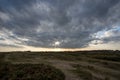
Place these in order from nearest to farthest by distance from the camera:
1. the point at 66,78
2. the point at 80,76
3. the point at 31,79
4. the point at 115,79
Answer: the point at 31,79 → the point at 66,78 → the point at 80,76 → the point at 115,79

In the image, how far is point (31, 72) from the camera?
22.6 metres

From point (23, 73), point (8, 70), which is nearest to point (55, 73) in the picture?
point (23, 73)

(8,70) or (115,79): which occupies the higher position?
(8,70)

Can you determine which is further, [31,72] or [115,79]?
[115,79]

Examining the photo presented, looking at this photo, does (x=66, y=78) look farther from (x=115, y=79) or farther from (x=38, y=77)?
(x=115, y=79)

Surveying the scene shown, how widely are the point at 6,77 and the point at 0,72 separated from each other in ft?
9.35

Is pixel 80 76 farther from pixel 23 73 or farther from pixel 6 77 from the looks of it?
pixel 6 77

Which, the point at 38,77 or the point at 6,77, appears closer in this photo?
the point at 38,77

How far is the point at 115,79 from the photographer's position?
24844 millimetres

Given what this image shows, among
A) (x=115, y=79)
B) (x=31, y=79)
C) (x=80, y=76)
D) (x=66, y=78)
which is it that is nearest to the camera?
(x=31, y=79)

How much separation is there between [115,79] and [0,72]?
20273mm

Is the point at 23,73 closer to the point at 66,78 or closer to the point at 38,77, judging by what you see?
the point at 38,77

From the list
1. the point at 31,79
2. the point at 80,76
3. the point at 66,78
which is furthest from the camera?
the point at 80,76

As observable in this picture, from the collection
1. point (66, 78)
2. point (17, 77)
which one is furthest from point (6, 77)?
point (66, 78)
